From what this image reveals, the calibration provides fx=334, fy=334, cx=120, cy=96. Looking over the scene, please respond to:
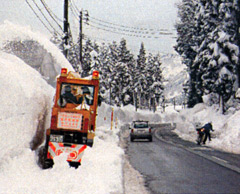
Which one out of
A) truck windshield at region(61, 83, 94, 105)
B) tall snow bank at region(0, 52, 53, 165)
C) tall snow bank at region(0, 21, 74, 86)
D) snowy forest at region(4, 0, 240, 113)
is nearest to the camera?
tall snow bank at region(0, 52, 53, 165)

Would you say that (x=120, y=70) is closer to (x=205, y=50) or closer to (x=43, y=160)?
(x=205, y=50)

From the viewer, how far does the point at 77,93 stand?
37.4ft

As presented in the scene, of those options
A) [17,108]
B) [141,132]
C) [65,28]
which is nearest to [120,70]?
[141,132]

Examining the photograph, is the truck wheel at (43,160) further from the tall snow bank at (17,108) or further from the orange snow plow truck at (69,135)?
the tall snow bank at (17,108)

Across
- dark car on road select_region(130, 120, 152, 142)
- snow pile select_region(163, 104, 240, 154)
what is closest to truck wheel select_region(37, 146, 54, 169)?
snow pile select_region(163, 104, 240, 154)

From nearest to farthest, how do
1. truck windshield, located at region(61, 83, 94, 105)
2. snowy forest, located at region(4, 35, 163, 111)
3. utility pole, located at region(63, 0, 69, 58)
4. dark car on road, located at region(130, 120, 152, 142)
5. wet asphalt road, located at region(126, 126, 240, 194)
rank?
wet asphalt road, located at region(126, 126, 240, 194)
truck windshield, located at region(61, 83, 94, 105)
utility pole, located at region(63, 0, 69, 58)
dark car on road, located at region(130, 120, 152, 142)
snowy forest, located at region(4, 35, 163, 111)

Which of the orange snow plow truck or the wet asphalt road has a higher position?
the orange snow plow truck

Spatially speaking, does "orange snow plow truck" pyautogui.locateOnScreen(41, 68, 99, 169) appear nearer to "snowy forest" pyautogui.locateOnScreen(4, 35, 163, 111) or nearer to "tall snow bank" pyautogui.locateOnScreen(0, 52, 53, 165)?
"tall snow bank" pyautogui.locateOnScreen(0, 52, 53, 165)

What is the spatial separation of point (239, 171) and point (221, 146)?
974 centimetres

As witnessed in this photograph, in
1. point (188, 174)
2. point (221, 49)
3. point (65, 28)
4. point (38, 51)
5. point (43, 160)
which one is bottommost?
point (188, 174)

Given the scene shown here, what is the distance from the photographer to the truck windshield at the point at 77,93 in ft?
37.0

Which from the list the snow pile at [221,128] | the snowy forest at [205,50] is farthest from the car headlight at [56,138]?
the snow pile at [221,128]

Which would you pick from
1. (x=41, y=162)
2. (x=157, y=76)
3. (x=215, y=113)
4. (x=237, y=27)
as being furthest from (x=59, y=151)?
(x=157, y=76)

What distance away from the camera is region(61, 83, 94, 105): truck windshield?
11.3 m
